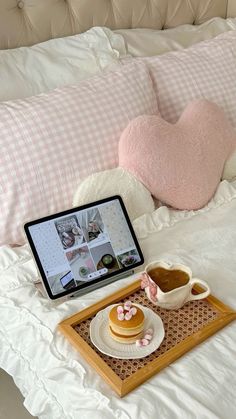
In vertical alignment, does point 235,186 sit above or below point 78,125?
below

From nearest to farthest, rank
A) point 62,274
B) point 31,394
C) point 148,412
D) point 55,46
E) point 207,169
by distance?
1. point 148,412
2. point 31,394
3. point 62,274
4. point 207,169
5. point 55,46

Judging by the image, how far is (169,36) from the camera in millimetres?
1791

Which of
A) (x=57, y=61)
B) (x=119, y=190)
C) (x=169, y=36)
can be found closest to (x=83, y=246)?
(x=119, y=190)

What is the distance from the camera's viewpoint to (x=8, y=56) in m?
1.46

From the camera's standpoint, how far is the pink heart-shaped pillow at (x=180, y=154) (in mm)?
1343

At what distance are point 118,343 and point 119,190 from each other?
46 cm

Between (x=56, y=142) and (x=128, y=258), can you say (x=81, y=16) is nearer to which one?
(x=56, y=142)

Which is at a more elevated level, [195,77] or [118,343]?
[195,77]

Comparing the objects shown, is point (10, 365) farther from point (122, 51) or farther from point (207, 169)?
point (122, 51)

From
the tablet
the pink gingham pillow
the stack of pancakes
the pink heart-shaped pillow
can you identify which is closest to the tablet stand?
the tablet

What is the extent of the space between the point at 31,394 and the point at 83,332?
0.15 meters

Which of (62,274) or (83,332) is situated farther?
(62,274)

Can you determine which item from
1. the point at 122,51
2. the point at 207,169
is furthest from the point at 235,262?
the point at 122,51

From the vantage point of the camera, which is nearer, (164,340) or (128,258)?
(164,340)
